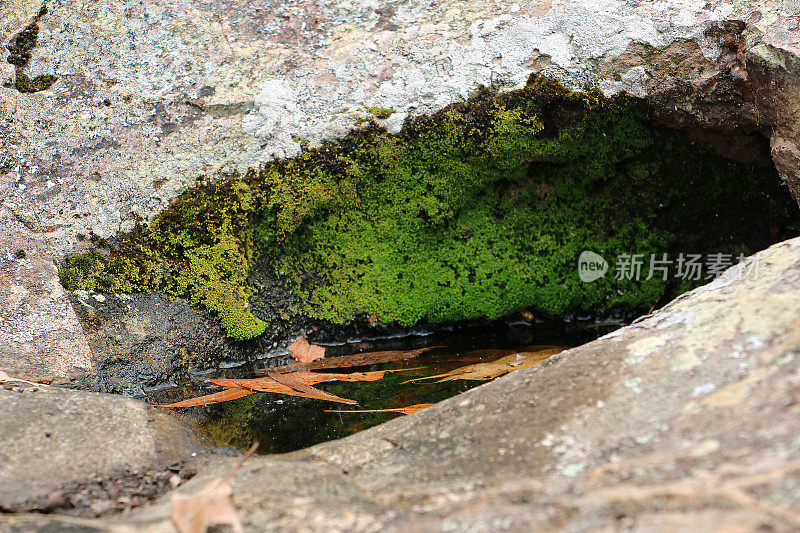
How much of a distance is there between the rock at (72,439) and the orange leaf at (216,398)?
0.28m

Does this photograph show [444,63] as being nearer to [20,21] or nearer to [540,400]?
[540,400]

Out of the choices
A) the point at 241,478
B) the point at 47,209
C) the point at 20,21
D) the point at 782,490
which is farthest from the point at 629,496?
the point at 20,21

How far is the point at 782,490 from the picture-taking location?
1093 millimetres

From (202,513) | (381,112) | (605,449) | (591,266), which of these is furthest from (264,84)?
(605,449)

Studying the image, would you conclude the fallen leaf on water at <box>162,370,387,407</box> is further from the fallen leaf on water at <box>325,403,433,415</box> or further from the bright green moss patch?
the bright green moss patch

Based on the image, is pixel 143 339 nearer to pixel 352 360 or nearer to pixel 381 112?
pixel 352 360

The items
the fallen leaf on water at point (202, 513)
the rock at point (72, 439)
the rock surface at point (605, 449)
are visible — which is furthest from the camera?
the rock at point (72, 439)

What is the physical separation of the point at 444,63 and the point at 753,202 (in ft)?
5.49

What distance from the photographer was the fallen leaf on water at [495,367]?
270 centimetres

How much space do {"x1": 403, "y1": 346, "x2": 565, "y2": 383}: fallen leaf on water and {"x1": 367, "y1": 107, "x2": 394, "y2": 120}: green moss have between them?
1173 millimetres

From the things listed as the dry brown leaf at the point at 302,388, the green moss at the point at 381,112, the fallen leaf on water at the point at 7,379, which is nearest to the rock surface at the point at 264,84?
the green moss at the point at 381,112

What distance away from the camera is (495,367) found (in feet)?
9.11

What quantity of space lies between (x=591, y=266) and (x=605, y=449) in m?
1.93

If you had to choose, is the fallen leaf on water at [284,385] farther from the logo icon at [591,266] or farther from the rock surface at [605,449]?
the logo icon at [591,266]
